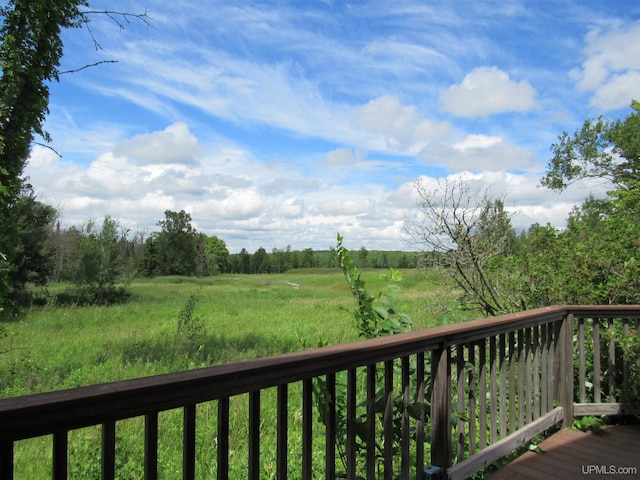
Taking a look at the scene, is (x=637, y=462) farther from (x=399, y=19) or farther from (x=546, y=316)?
(x=399, y=19)

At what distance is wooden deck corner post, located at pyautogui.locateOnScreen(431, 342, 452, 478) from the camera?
2143 millimetres

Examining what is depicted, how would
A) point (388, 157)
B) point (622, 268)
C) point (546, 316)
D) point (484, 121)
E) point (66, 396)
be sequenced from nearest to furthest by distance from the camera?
point (66, 396)
point (546, 316)
point (622, 268)
point (484, 121)
point (388, 157)

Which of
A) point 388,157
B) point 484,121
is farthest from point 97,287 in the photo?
point 484,121

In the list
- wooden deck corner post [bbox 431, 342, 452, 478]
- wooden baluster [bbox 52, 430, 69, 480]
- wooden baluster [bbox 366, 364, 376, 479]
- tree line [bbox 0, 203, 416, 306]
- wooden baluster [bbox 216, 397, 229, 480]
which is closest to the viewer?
wooden baluster [bbox 52, 430, 69, 480]

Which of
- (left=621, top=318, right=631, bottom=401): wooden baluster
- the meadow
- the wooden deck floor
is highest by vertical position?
(left=621, top=318, right=631, bottom=401): wooden baluster

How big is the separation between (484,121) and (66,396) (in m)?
10.9

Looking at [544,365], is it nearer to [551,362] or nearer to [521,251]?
[551,362]

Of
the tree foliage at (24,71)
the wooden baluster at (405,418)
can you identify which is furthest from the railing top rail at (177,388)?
the tree foliage at (24,71)

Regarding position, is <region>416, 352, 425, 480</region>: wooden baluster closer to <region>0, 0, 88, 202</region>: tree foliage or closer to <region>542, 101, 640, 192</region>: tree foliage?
<region>0, 0, 88, 202</region>: tree foliage

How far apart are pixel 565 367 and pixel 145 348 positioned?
29.6 ft

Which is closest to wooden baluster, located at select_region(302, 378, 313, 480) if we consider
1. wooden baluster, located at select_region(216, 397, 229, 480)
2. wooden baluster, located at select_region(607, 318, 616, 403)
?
wooden baluster, located at select_region(216, 397, 229, 480)

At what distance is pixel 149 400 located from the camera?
1.06 metres

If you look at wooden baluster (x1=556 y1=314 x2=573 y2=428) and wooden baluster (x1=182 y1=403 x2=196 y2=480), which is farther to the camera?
wooden baluster (x1=556 y1=314 x2=573 y2=428)

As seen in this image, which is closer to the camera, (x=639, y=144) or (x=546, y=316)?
(x=546, y=316)
